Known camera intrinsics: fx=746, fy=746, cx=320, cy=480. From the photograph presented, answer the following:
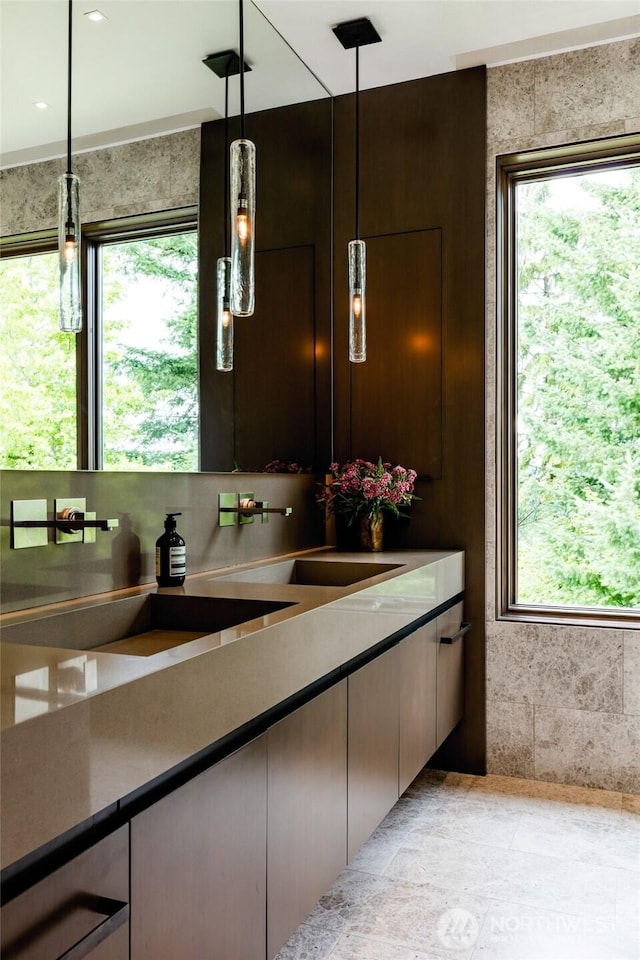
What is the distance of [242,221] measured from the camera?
1894mm

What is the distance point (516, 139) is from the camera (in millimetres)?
2982

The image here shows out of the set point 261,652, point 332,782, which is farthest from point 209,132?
point 332,782

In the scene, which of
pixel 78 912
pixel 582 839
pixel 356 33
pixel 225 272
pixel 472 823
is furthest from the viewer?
pixel 356 33

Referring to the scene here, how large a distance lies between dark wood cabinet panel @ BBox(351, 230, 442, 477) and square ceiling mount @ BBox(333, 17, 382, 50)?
2.37 feet

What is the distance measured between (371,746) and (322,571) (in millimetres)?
748

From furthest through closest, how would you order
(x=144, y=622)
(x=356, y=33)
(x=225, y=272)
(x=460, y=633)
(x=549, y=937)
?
(x=460, y=633), (x=356, y=33), (x=225, y=272), (x=549, y=937), (x=144, y=622)

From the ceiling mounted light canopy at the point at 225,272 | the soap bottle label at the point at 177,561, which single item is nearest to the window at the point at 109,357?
the ceiling mounted light canopy at the point at 225,272

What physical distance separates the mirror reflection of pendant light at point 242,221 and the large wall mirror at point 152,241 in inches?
10.7

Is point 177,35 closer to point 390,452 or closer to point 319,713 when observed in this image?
point 390,452

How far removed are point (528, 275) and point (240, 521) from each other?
1621 millimetres

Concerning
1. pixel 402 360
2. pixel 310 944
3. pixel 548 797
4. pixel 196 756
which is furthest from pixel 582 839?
pixel 402 360

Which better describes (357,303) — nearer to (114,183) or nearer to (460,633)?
(114,183)

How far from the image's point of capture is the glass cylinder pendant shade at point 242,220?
6.05ft

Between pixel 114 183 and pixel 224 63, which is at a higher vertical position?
pixel 224 63
